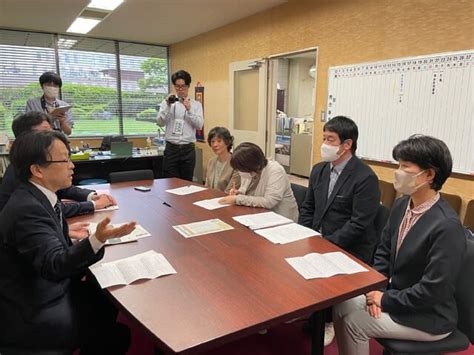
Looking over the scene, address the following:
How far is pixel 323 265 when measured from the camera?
1.49 m

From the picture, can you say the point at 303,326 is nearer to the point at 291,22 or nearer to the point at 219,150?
the point at 219,150

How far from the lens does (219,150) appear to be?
9.59 ft

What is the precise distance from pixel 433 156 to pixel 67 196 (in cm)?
240

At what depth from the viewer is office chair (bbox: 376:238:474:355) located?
1.34 m

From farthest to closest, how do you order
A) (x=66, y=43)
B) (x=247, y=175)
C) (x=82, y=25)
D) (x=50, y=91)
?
Result: (x=66, y=43), (x=82, y=25), (x=50, y=91), (x=247, y=175)

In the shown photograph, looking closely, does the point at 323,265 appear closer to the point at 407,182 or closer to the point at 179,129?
the point at 407,182

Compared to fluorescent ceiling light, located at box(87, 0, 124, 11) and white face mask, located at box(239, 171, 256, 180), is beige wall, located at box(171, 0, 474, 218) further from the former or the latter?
fluorescent ceiling light, located at box(87, 0, 124, 11)

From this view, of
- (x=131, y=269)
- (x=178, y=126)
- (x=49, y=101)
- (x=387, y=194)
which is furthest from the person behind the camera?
(x=178, y=126)

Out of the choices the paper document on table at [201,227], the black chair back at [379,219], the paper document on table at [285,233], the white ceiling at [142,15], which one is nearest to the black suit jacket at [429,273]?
the paper document on table at [285,233]

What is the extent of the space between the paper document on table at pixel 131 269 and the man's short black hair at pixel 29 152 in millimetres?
468

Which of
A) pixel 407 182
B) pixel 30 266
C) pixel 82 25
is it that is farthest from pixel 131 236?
pixel 82 25

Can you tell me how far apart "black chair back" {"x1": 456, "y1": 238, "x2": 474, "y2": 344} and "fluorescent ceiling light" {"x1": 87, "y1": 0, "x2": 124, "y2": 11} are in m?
4.22

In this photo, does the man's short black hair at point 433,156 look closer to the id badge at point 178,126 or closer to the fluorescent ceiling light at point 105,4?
the id badge at point 178,126

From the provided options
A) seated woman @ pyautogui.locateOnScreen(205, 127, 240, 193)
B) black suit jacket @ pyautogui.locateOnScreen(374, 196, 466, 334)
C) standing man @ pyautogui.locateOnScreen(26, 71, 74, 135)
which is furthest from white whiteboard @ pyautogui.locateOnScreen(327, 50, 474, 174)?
standing man @ pyautogui.locateOnScreen(26, 71, 74, 135)
